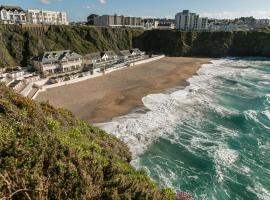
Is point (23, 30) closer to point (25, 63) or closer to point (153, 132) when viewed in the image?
point (25, 63)

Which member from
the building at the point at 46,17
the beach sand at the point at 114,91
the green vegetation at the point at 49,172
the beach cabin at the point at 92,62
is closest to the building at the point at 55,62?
the beach cabin at the point at 92,62

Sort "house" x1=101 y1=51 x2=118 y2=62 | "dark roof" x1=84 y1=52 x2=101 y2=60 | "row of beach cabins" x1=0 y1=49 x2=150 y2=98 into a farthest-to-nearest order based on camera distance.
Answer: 1. "house" x1=101 y1=51 x2=118 y2=62
2. "dark roof" x1=84 y1=52 x2=101 y2=60
3. "row of beach cabins" x1=0 y1=49 x2=150 y2=98

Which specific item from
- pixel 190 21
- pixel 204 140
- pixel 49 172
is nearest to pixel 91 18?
pixel 190 21

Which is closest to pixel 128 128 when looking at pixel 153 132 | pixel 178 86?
pixel 153 132

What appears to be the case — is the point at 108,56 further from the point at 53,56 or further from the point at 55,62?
the point at 55,62

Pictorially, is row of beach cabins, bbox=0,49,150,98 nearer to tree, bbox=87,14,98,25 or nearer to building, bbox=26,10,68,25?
building, bbox=26,10,68,25

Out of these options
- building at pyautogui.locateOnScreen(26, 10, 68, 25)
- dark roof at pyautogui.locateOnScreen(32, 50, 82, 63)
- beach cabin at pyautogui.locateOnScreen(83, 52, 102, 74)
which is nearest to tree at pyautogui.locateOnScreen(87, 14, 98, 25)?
building at pyautogui.locateOnScreen(26, 10, 68, 25)
